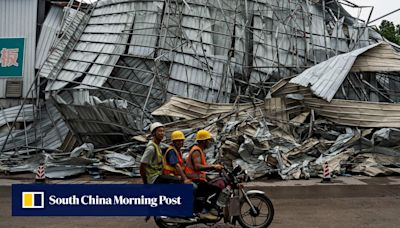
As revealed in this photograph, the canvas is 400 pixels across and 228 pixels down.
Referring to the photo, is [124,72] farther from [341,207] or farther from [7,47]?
[341,207]

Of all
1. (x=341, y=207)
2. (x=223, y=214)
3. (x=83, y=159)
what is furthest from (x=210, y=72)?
(x=223, y=214)

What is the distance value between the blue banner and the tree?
3215 centimetres

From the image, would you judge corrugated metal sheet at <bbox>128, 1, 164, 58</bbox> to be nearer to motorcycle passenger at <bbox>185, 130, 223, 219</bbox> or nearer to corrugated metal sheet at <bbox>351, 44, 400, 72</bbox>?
corrugated metal sheet at <bbox>351, 44, 400, 72</bbox>

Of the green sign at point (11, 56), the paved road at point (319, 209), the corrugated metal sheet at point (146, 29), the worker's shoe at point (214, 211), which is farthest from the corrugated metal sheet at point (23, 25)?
the worker's shoe at point (214, 211)

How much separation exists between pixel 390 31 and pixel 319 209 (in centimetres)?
3322

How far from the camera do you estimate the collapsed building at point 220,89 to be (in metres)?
13.6

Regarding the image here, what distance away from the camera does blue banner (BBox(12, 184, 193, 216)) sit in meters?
5.72

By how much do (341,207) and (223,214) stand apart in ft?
10.3

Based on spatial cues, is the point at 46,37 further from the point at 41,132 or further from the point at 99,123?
the point at 99,123

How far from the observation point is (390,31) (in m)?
36.6

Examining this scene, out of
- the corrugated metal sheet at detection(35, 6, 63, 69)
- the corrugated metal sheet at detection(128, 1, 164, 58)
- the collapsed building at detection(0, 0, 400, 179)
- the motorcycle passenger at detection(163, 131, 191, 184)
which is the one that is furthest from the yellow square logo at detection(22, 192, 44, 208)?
the corrugated metal sheet at detection(35, 6, 63, 69)

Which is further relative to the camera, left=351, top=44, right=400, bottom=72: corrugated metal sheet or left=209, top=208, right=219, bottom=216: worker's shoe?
left=351, top=44, right=400, bottom=72: corrugated metal sheet

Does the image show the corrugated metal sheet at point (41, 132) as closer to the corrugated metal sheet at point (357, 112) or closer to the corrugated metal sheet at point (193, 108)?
the corrugated metal sheet at point (193, 108)

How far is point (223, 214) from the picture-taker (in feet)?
Answer: 19.6
